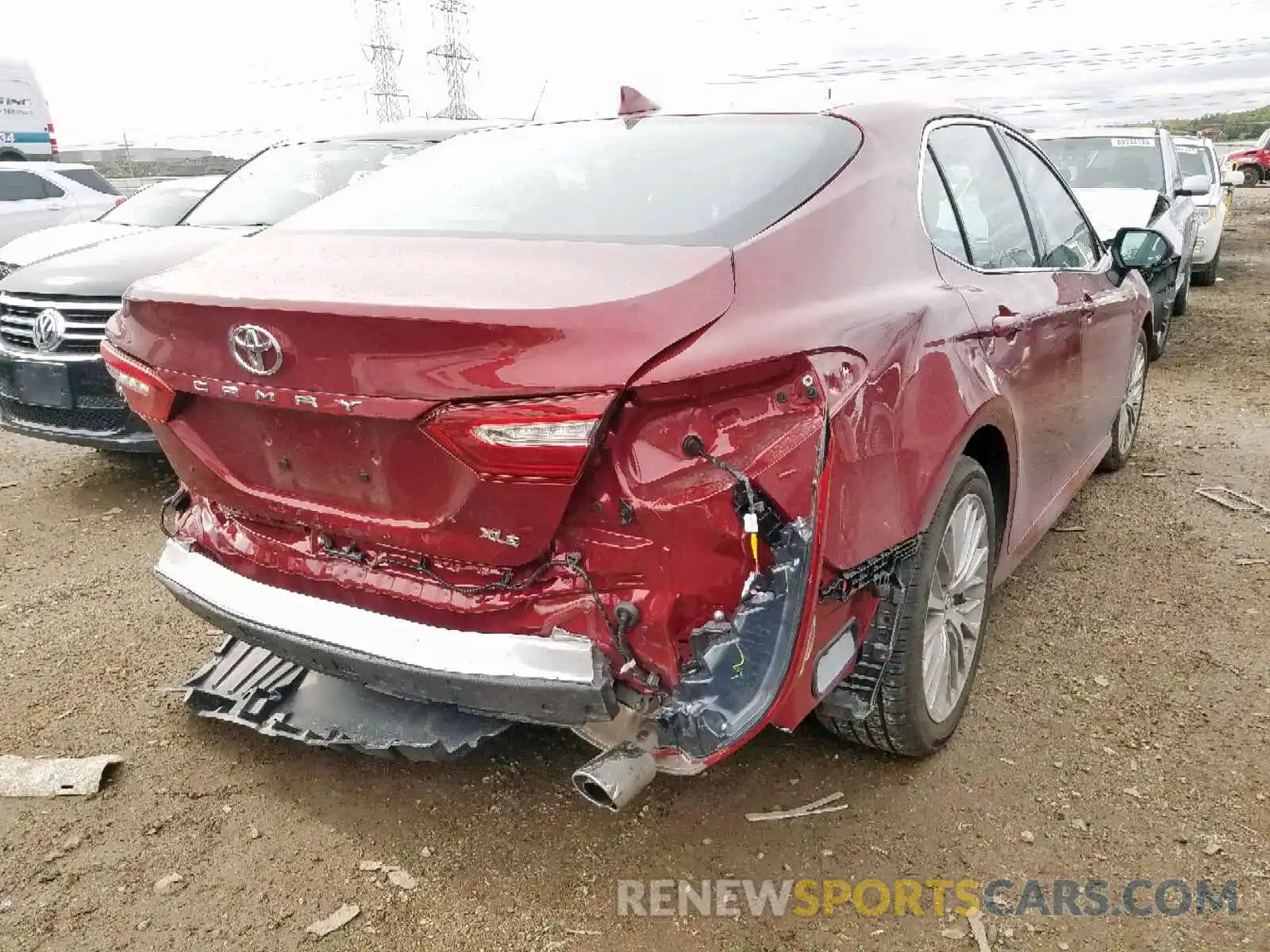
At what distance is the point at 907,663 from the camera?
92.5 inches

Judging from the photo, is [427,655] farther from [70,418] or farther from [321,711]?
[70,418]

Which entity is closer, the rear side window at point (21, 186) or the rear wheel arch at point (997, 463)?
the rear wheel arch at point (997, 463)

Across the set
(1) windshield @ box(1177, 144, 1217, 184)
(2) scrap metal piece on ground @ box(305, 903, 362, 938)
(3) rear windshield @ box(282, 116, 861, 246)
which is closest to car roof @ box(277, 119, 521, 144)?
(3) rear windshield @ box(282, 116, 861, 246)

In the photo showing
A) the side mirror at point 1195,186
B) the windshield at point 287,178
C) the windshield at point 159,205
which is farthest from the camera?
the side mirror at point 1195,186

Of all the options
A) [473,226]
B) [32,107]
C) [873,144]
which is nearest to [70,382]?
[473,226]

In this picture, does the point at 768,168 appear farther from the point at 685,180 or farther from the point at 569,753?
the point at 569,753

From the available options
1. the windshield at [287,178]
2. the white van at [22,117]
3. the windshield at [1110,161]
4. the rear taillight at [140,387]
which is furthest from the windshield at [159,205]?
the white van at [22,117]

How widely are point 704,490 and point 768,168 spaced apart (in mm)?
942

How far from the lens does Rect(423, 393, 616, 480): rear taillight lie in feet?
5.70

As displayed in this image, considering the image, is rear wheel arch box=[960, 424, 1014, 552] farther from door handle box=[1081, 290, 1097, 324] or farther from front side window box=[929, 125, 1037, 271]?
door handle box=[1081, 290, 1097, 324]

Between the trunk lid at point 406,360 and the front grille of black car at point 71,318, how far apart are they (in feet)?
8.83

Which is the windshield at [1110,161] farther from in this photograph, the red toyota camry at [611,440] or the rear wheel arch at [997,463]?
the red toyota camry at [611,440]

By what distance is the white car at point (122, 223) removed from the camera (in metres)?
6.24

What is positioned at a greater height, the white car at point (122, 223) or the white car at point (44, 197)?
the white car at point (122, 223)
